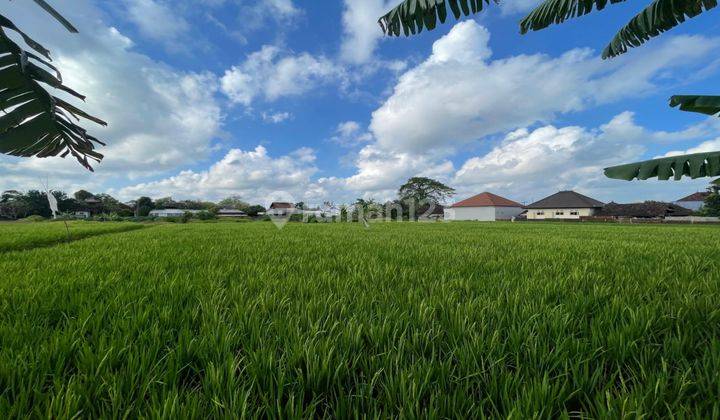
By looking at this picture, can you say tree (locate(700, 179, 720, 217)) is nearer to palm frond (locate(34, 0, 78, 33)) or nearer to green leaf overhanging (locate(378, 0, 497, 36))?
green leaf overhanging (locate(378, 0, 497, 36))

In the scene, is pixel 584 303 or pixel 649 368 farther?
pixel 584 303

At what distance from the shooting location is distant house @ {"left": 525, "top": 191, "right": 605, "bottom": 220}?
1658 inches

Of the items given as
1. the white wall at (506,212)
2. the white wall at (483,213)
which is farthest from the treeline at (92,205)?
the white wall at (506,212)

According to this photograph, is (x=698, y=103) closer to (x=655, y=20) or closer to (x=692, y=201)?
(x=655, y=20)

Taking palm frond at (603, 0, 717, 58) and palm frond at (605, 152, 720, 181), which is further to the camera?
palm frond at (603, 0, 717, 58)

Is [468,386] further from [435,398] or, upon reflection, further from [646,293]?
[646,293]

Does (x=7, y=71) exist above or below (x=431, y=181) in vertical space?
below

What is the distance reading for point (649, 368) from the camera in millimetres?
1104

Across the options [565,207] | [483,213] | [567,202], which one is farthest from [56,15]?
[567,202]

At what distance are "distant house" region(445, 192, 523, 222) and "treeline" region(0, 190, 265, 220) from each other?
35782 mm

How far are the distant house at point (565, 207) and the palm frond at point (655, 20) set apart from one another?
45.4m

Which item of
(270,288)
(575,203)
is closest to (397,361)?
(270,288)

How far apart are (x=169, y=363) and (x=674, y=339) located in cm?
208

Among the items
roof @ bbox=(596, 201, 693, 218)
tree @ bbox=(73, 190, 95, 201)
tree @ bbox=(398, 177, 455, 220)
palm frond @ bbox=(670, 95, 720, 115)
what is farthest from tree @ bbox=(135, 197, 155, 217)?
roof @ bbox=(596, 201, 693, 218)
